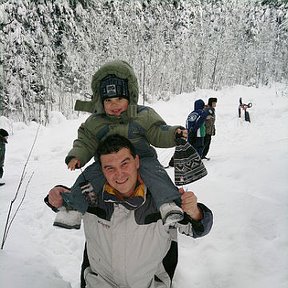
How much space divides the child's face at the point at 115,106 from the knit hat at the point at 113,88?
0.04 meters

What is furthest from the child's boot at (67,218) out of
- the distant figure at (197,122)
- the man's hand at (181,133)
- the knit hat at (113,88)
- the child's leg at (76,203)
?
the distant figure at (197,122)

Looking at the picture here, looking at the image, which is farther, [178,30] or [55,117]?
[178,30]

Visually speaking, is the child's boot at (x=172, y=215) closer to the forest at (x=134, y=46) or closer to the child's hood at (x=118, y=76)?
the child's hood at (x=118, y=76)

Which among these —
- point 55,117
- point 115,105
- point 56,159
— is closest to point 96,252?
point 115,105

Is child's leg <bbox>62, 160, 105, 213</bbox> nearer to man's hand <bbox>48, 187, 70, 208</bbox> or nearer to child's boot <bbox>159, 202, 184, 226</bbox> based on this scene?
man's hand <bbox>48, 187, 70, 208</bbox>

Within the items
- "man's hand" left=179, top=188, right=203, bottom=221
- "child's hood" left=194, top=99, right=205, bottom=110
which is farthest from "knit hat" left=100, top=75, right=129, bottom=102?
"child's hood" left=194, top=99, right=205, bottom=110

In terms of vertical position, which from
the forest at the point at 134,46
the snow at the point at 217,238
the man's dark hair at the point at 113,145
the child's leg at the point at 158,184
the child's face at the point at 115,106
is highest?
the forest at the point at 134,46

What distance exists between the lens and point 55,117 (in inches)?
613

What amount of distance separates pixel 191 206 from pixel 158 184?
0.31m

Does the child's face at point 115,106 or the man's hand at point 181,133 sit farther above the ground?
the child's face at point 115,106

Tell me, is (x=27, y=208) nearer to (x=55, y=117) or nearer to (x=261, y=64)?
(x=55, y=117)

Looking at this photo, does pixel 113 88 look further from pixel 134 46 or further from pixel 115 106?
pixel 134 46

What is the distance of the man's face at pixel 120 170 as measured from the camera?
1.95 metres

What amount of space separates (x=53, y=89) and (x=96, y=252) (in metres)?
19.1
